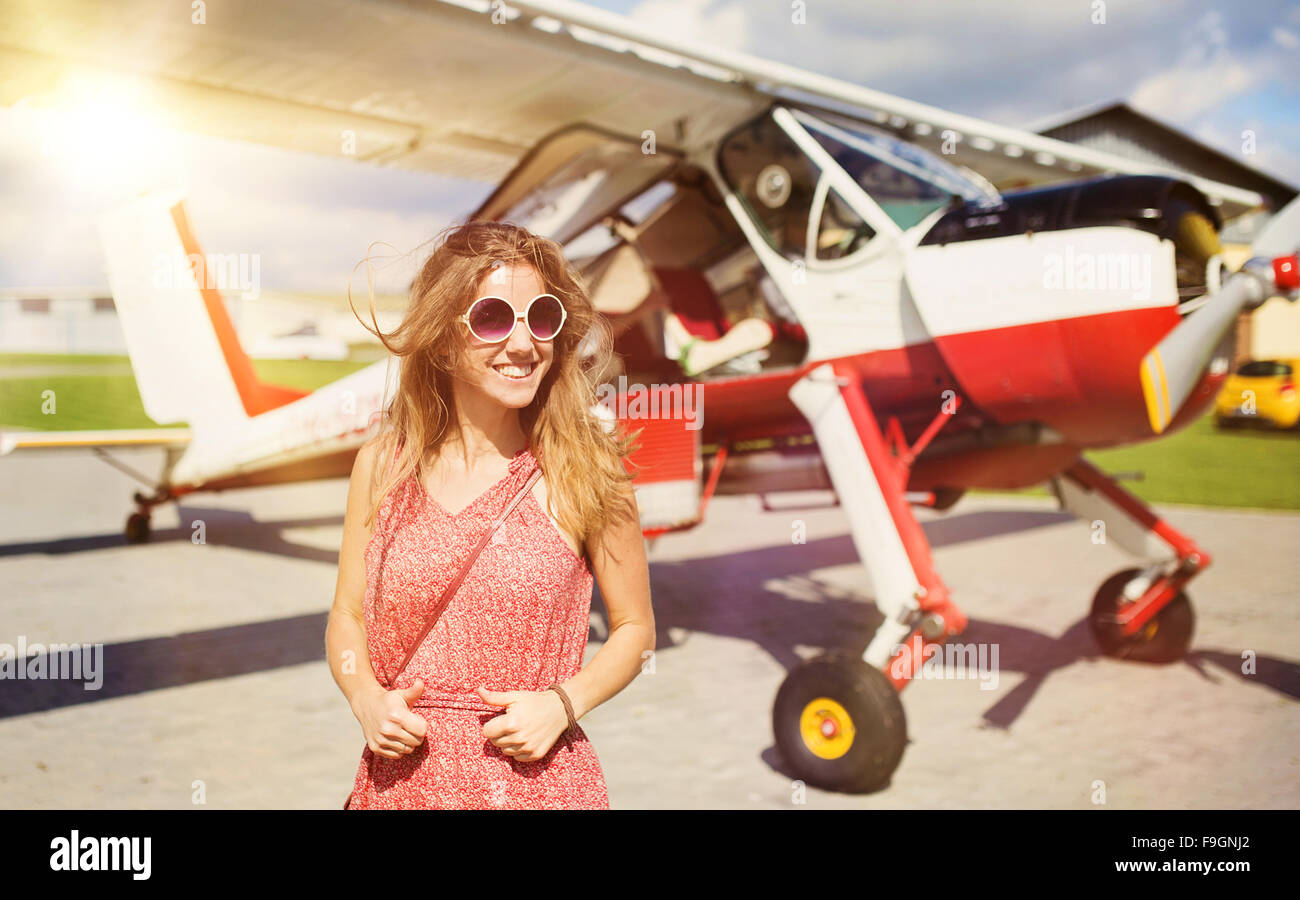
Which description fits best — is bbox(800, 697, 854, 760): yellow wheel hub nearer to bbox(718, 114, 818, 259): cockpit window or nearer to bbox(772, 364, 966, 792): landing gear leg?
bbox(772, 364, 966, 792): landing gear leg

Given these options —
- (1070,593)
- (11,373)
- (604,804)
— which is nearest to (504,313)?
(604,804)

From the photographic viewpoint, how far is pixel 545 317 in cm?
162

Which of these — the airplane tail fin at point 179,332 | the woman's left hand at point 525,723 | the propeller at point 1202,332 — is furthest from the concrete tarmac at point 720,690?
the woman's left hand at point 525,723

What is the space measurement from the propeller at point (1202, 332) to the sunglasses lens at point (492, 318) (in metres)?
2.99

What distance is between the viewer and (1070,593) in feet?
24.9

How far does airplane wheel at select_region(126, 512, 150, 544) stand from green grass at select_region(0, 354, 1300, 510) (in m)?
2.01

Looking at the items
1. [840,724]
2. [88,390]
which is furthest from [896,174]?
[88,390]

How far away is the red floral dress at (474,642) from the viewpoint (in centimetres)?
155

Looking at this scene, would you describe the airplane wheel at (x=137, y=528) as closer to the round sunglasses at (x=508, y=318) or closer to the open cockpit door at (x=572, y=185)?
the open cockpit door at (x=572, y=185)

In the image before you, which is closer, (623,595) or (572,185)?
(623,595)

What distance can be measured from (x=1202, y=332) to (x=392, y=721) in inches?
132

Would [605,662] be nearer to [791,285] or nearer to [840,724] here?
[840,724]
